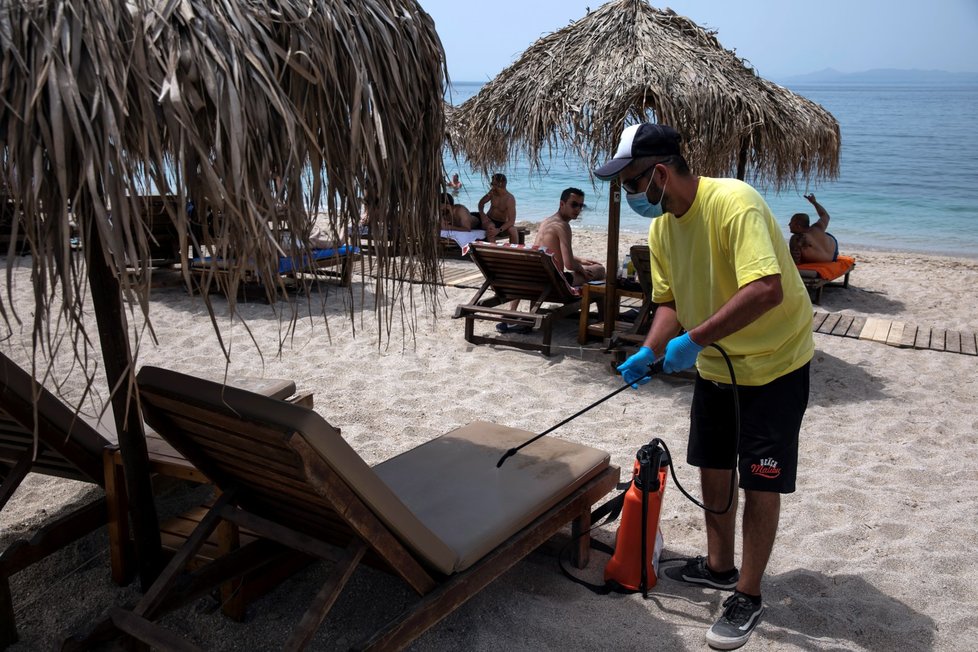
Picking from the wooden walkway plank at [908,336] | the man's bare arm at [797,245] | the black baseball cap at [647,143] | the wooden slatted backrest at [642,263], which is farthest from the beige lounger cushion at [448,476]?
the man's bare arm at [797,245]

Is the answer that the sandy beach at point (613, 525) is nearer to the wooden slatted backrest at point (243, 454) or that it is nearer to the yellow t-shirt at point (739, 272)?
the wooden slatted backrest at point (243, 454)

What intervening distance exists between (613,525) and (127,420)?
2020 mm

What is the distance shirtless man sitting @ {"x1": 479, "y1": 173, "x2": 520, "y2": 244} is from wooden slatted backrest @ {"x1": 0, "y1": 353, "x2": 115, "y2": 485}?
24.5 ft

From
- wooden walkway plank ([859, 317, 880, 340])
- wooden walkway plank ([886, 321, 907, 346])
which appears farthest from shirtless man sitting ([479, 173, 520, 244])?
wooden walkway plank ([886, 321, 907, 346])

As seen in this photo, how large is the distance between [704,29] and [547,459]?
15.5 ft

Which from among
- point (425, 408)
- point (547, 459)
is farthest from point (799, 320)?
point (425, 408)

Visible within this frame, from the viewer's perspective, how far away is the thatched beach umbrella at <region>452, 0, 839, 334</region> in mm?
5625

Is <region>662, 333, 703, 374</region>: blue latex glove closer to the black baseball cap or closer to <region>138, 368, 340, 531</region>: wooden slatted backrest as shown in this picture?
the black baseball cap

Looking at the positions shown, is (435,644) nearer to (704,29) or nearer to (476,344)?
(476,344)

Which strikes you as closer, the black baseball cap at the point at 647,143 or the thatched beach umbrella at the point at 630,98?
the black baseball cap at the point at 647,143

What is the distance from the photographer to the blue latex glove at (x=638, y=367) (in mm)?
2758

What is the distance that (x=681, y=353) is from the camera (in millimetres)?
2551

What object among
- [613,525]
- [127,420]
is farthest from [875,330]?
[127,420]

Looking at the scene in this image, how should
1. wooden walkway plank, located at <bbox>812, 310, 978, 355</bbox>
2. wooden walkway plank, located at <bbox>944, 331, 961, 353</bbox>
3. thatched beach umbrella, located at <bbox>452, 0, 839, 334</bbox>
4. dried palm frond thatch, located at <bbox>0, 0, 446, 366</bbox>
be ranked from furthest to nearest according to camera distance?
wooden walkway plank, located at <bbox>812, 310, 978, 355</bbox>
wooden walkway plank, located at <bbox>944, 331, 961, 353</bbox>
thatched beach umbrella, located at <bbox>452, 0, 839, 334</bbox>
dried palm frond thatch, located at <bbox>0, 0, 446, 366</bbox>
